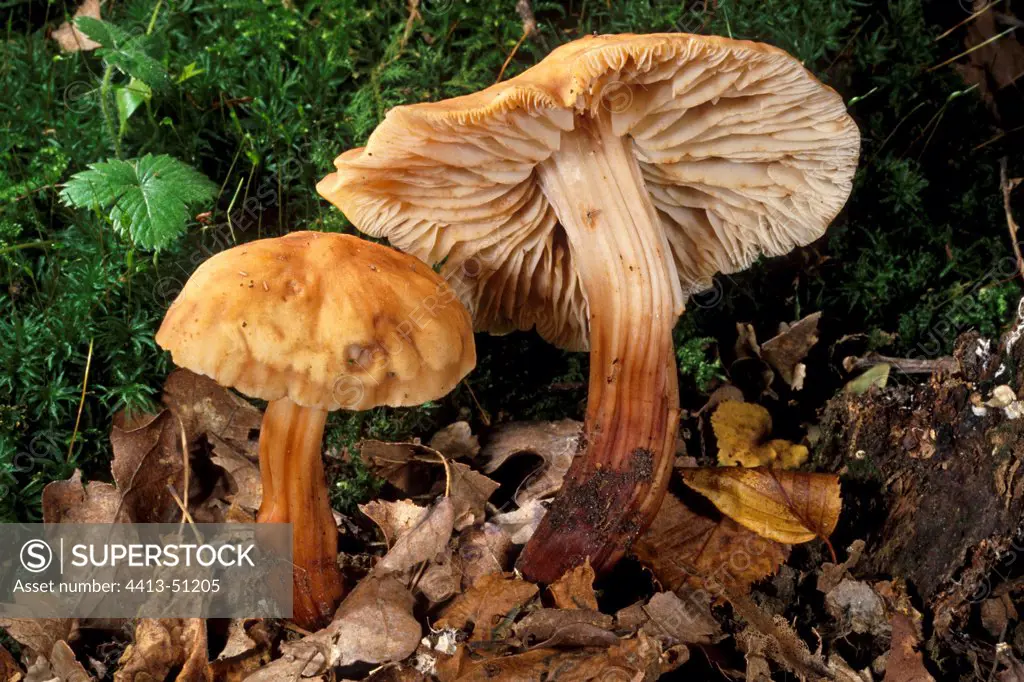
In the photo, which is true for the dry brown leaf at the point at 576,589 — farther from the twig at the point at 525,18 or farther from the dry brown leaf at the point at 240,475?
the twig at the point at 525,18

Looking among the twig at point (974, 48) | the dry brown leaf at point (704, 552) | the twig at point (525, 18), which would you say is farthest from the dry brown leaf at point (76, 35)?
the twig at point (974, 48)

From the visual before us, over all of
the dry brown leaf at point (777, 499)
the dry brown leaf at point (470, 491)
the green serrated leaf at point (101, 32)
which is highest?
the green serrated leaf at point (101, 32)

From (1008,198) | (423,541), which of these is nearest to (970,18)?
(1008,198)

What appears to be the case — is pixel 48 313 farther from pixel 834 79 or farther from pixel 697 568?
pixel 834 79

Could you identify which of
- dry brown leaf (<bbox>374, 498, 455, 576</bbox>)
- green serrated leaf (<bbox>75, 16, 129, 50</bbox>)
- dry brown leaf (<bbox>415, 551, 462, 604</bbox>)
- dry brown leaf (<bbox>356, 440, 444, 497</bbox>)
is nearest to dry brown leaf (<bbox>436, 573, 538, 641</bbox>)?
dry brown leaf (<bbox>415, 551, 462, 604</bbox>)

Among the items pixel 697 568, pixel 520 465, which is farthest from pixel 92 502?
pixel 697 568
